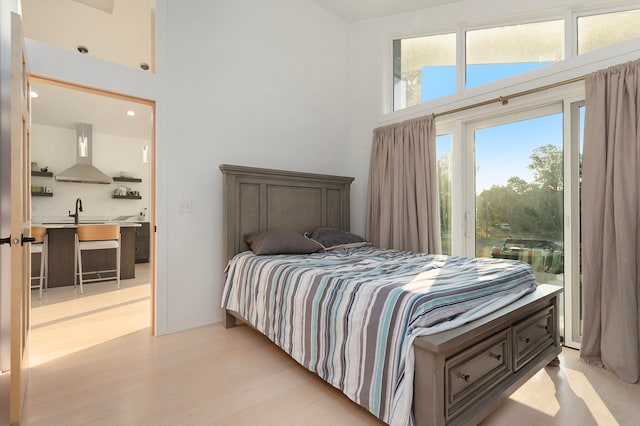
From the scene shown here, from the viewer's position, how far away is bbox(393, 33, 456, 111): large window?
11.2 ft

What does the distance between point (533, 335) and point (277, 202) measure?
7.76 feet

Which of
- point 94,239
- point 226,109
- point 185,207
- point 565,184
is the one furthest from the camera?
point 94,239

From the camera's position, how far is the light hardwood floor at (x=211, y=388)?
1659 mm

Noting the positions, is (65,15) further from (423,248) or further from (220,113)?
(423,248)

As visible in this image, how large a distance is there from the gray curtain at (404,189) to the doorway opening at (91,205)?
2.32 m

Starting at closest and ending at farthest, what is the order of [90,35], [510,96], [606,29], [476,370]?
[476,370] → [606,29] → [510,96] → [90,35]

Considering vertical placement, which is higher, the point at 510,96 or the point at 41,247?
the point at 510,96

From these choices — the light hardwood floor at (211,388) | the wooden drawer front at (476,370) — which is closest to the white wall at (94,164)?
the light hardwood floor at (211,388)

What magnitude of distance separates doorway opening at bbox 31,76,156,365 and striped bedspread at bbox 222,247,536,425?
1.32 meters

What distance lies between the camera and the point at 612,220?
2.20m

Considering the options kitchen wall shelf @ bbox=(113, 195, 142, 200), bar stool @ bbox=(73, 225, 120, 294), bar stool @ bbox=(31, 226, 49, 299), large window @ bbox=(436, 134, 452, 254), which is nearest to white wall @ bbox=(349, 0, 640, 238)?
large window @ bbox=(436, 134, 452, 254)

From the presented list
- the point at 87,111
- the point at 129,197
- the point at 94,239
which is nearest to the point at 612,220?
the point at 94,239

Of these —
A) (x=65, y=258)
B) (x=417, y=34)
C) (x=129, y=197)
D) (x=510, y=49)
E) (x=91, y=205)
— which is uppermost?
(x=417, y=34)

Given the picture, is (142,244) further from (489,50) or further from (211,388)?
(489,50)
